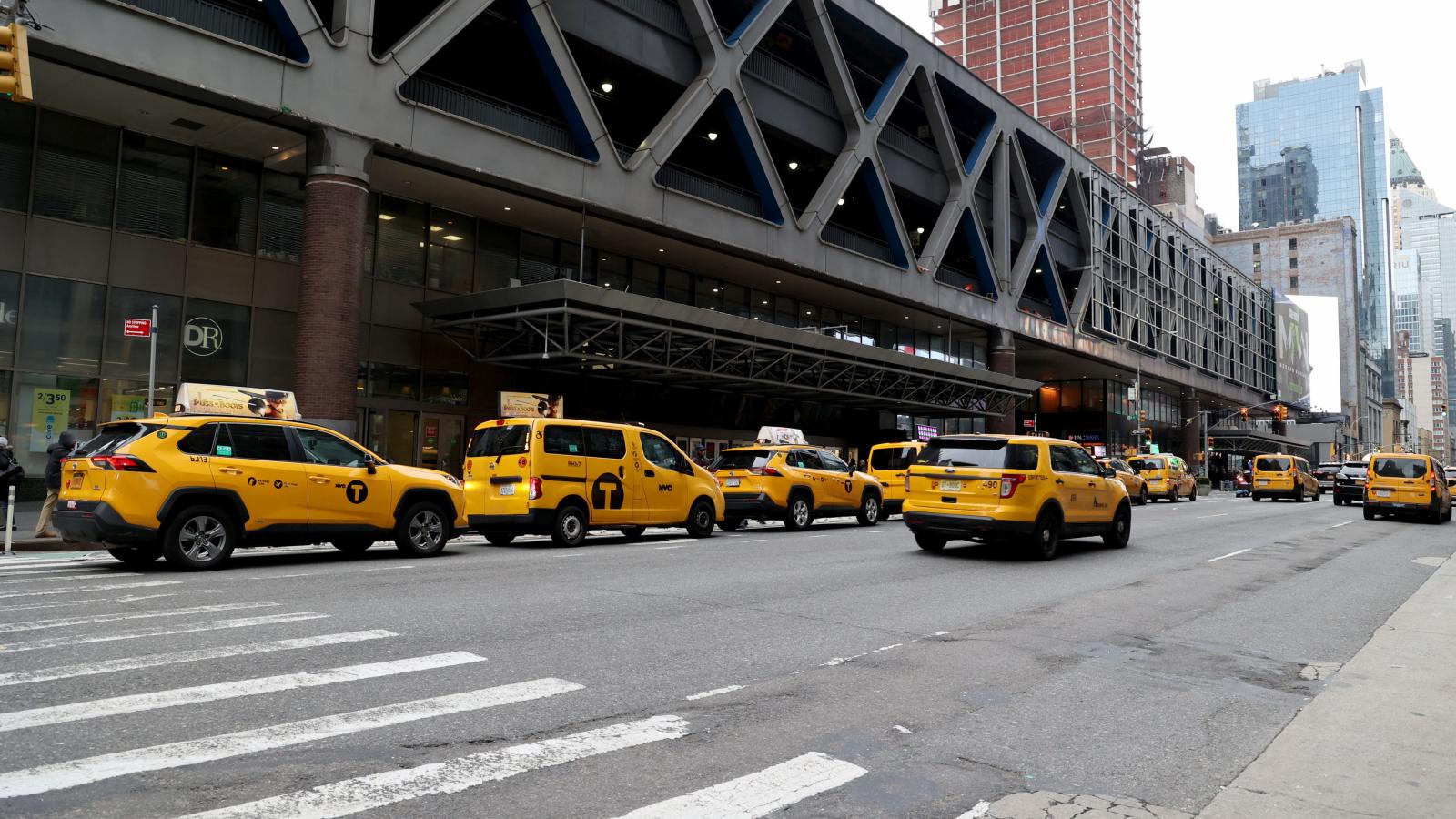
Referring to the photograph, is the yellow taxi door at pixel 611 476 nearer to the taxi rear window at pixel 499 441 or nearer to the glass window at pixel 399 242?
the taxi rear window at pixel 499 441

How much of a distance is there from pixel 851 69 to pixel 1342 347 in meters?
135

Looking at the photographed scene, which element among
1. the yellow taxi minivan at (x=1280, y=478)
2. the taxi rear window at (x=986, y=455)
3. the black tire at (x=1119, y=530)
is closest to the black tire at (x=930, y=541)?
the taxi rear window at (x=986, y=455)

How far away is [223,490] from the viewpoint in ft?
37.4

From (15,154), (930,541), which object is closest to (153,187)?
(15,154)

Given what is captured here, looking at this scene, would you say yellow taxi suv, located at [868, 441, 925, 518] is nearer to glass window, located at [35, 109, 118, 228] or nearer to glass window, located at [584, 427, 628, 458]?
glass window, located at [584, 427, 628, 458]

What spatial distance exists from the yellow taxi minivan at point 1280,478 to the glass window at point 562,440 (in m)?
34.7

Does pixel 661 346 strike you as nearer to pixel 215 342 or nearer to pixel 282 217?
pixel 282 217

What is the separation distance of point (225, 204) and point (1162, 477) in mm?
35242

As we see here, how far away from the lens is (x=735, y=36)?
107ft

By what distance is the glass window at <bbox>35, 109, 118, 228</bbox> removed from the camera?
21.8 m

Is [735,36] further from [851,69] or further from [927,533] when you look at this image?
[927,533]

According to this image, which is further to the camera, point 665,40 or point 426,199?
point 665,40

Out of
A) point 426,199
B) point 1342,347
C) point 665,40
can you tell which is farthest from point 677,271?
point 1342,347

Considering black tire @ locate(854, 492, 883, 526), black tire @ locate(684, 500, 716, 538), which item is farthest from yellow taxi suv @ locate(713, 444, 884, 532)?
black tire @ locate(684, 500, 716, 538)
